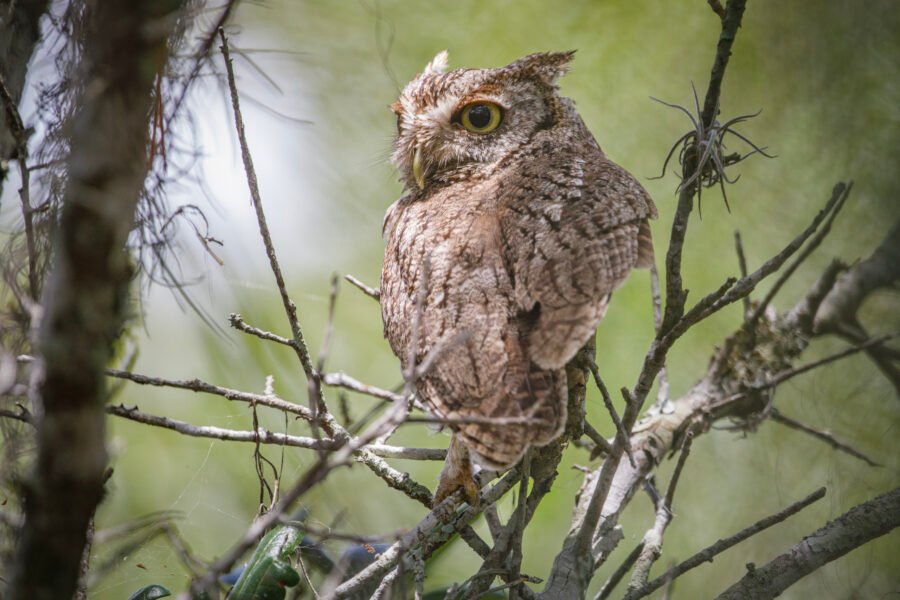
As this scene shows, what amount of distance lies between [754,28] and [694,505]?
152 cm

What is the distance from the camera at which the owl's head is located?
1893mm

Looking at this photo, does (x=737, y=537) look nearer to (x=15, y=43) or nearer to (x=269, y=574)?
(x=269, y=574)

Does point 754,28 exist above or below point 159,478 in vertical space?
above

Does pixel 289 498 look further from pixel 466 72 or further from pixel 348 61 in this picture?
pixel 348 61

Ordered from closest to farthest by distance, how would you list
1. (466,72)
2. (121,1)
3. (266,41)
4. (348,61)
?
(121,1), (266,41), (466,72), (348,61)

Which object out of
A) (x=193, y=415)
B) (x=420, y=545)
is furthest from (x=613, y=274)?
(x=193, y=415)

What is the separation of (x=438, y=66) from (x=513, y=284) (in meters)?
0.99

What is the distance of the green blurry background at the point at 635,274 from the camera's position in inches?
76.1

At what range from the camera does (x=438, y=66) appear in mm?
2084

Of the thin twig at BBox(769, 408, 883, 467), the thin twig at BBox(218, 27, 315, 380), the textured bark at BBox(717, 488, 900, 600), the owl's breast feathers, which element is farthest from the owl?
the thin twig at BBox(769, 408, 883, 467)

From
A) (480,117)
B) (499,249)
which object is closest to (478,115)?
(480,117)

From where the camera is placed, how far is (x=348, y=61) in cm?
222

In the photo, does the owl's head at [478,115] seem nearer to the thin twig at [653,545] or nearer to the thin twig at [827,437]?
the thin twig at [653,545]

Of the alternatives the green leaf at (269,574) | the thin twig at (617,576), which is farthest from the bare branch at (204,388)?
the thin twig at (617,576)
